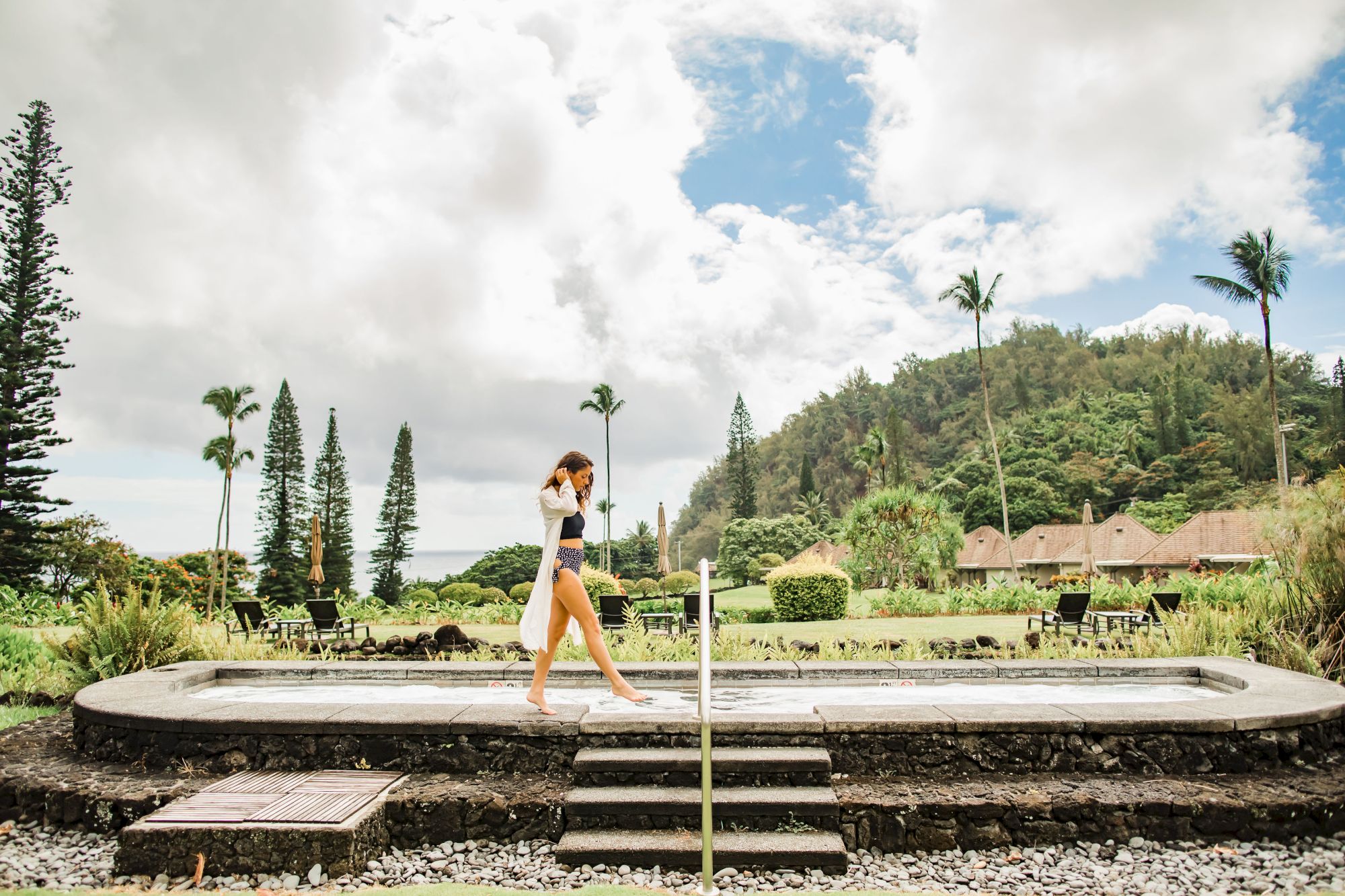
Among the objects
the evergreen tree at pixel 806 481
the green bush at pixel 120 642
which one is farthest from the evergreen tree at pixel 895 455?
the green bush at pixel 120 642

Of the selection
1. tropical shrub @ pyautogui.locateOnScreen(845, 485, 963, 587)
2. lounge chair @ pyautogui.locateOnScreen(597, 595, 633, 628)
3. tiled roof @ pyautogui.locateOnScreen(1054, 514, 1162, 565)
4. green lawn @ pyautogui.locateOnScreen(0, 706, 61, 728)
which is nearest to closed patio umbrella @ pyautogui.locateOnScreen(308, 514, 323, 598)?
lounge chair @ pyautogui.locateOnScreen(597, 595, 633, 628)

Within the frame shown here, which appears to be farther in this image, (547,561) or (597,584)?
(597,584)

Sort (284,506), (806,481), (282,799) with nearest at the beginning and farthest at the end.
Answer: (282,799) < (284,506) < (806,481)

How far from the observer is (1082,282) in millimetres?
70562

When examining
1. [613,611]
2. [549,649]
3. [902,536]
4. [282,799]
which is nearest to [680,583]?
[902,536]

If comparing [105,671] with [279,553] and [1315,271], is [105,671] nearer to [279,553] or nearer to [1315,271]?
[279,553]

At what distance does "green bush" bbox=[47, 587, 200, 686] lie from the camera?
22.4 feet

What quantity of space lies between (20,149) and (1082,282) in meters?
70.5

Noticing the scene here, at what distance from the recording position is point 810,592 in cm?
1568

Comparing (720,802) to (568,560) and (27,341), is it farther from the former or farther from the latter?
(27,341)

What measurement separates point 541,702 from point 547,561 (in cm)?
81

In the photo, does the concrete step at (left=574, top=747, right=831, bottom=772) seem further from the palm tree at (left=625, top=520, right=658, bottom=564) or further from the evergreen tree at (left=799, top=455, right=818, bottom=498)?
the palm tree at (left=625, top=520, right=658, bottom=564)

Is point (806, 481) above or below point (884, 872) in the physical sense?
above

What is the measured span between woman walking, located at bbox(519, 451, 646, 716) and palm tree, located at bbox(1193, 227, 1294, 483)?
30.5 m
